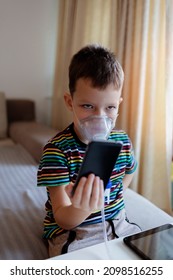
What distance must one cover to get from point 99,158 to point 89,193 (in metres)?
0.08

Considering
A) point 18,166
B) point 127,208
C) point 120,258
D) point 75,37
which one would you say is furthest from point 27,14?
point 120,258

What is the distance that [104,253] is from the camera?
0.61 m

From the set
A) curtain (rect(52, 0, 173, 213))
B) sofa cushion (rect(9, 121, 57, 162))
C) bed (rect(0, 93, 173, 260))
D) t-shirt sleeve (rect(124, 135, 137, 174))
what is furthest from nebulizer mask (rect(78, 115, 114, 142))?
sofa cushion (rect(9, 121, 57, 162))

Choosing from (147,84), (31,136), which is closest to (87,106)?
(147,84)

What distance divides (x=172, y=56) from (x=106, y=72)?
1001 mm

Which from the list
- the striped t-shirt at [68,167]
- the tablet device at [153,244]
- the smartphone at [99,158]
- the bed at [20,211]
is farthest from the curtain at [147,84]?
the smartphone at [99,158]

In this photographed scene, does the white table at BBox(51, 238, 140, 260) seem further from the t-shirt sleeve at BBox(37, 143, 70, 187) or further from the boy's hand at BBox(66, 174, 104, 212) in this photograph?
the t-shirt sleeve at BBox(37, 143, 70, 187)

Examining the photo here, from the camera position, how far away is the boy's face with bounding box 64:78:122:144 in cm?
76

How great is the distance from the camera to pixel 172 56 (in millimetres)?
1629

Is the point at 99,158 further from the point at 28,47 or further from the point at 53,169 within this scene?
the point at 28,47

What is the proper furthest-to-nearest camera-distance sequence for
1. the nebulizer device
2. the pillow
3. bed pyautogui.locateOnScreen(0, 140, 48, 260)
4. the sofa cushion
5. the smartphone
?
1. the pillow
2. the sofa cushion
3. bed pyautogui.locateOnScreen(0, 140, 48, 260)
4. the nebulizer device
5. the smartphone

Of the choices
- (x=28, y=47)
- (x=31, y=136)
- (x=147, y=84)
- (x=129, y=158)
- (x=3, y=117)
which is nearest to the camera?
(x=129, y=158)

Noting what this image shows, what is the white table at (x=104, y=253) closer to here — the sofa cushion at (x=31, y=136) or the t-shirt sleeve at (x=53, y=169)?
the t-shirt sleeve at (x=53, y=169)
